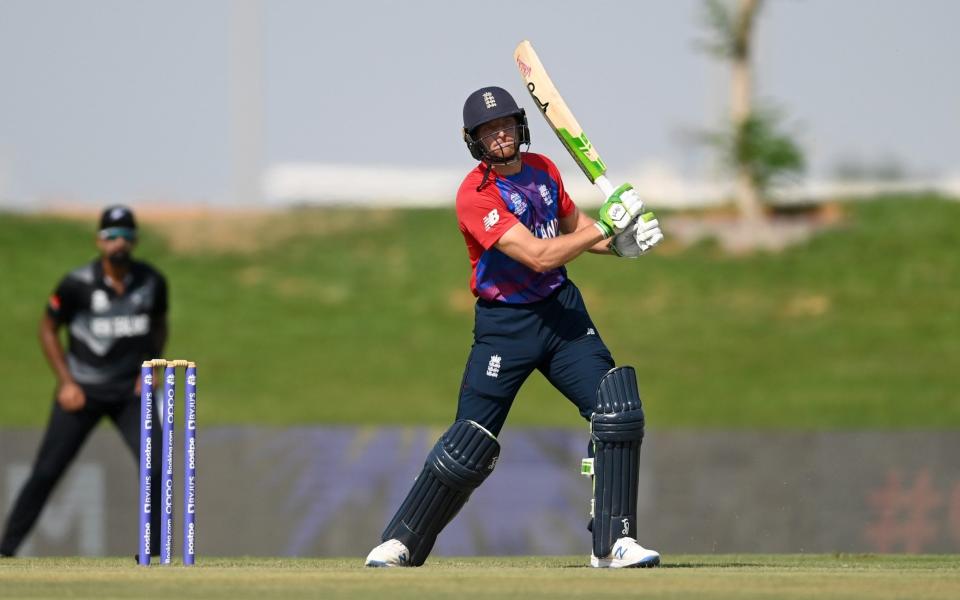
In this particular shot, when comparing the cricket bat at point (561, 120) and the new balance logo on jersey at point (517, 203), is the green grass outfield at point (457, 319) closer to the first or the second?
the cricket bat at point (561, 120)

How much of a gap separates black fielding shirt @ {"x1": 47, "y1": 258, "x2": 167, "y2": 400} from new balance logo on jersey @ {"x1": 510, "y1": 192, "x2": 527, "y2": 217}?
121 inches

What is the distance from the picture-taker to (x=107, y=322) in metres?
8.74

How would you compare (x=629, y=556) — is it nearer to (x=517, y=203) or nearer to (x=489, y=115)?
(x=517, y=203)

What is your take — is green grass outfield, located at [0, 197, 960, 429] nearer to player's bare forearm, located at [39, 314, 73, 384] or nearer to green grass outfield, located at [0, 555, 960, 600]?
player's bare forearm, located at [39, 314, 73, 384]

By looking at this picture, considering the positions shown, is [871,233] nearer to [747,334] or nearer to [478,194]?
[747,334]

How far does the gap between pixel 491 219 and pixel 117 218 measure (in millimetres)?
2989

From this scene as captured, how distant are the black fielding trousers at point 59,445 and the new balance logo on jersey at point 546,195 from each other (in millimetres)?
2995

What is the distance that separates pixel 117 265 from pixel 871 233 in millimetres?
17746

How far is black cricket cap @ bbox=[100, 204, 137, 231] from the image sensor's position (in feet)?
27.8

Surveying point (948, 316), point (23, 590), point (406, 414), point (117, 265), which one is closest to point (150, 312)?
point (117, 265)

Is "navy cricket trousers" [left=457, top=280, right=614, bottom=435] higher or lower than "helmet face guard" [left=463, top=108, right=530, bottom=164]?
lower

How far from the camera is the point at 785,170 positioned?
23969 mm

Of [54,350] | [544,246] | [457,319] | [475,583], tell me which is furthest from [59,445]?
[457,319]

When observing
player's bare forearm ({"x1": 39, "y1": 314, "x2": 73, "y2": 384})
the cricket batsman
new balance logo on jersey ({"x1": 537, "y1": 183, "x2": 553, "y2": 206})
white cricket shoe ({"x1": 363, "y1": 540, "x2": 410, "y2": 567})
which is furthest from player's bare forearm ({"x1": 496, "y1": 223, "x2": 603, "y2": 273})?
player's bare forearm ({"x1": 39, "y1": 314, "x2": 73, "y2": 384})
